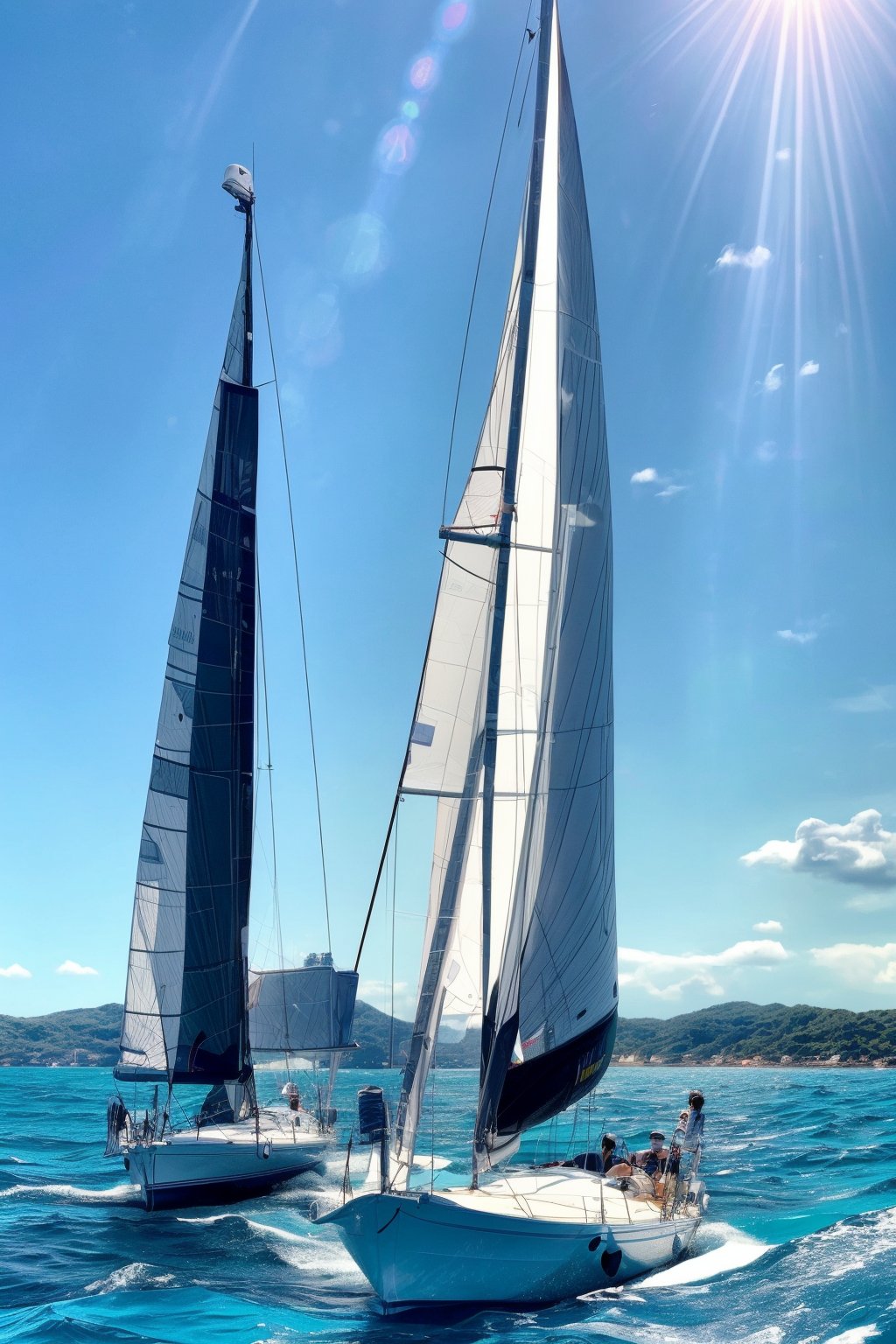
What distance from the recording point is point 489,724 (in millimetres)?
11281

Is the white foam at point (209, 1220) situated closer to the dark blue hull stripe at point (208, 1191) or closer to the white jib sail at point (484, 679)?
the dark blue hull stripe at point (208, 1191)

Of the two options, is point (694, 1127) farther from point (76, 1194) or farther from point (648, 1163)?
point (76, 1194)

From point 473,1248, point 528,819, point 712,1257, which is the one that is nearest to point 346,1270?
point 473,1248

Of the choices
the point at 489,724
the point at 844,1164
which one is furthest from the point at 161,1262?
the point at 844,1164

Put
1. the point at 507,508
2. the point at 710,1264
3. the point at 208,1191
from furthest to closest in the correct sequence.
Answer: the point at 208,1191 < the point at 710,1264 < the point at 507,508

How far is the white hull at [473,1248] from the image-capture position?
30.5 feet

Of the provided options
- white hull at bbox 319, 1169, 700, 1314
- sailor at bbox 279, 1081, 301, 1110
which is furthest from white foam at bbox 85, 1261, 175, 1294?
sailor at bbox 279, 1081, 301, 1110

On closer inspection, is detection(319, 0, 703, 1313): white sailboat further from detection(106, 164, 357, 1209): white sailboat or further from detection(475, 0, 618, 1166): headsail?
detection(106, 164, 357, 1209): white sailboat

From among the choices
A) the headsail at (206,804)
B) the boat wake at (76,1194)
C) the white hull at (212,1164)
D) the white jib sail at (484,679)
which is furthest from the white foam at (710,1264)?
the headsail at (206,804)

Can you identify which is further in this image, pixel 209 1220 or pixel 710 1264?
pixel 209 1220

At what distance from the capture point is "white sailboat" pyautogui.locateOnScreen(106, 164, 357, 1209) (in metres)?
18.2

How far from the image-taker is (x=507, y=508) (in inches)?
469

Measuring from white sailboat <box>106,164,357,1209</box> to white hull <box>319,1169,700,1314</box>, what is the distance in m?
8.20

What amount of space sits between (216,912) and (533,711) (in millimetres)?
10144
